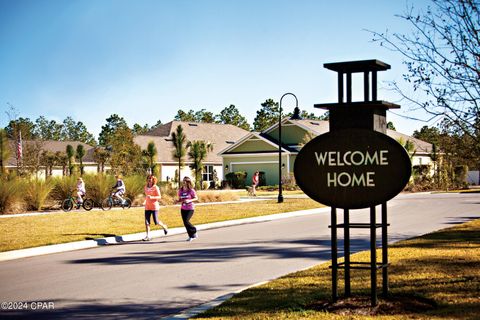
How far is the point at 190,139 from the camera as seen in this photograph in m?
62.8

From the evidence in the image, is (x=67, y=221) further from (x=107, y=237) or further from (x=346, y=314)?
(x=346, y=314)

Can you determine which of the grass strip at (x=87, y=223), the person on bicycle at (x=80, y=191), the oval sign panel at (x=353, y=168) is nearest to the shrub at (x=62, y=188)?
the person on bicycle at (x=80, y=191)

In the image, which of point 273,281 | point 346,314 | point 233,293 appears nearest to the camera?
point 346,314

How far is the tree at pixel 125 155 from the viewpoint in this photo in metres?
48.2

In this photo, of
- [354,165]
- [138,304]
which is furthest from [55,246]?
[354,165]

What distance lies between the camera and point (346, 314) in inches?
306

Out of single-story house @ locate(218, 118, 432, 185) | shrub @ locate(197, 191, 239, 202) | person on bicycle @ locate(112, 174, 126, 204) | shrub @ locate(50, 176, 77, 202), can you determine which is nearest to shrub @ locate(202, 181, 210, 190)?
single-story house @ locate(218, 118, 432, 185)

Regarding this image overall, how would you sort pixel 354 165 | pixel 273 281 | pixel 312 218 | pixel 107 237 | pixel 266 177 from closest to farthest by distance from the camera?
pixel 354 165
pixel 273 281
pixel 107 237
pixel 312 218
pixel 266 177

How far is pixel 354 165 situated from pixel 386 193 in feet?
1.86

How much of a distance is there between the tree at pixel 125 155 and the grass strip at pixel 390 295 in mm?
35806

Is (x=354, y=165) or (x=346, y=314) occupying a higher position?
(x=354, y=165)

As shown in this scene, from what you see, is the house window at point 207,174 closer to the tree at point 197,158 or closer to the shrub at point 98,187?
the tree at point 197,158

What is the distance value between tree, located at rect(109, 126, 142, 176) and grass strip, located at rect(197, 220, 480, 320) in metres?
35.8

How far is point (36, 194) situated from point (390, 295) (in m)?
23.6
